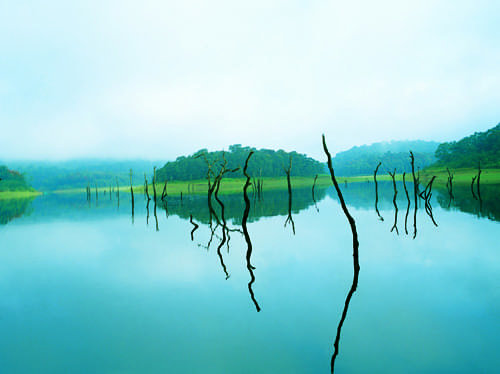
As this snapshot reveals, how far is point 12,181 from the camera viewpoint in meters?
86.5

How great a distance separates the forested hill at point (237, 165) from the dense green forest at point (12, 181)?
3798cm

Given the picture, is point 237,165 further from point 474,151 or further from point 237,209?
point 237,209

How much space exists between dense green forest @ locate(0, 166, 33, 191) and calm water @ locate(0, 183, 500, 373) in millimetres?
87486

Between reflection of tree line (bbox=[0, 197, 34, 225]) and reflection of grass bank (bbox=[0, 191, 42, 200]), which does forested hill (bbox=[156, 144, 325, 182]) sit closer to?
reflection of grass bank (bbox=[0, 191, 42, 200])

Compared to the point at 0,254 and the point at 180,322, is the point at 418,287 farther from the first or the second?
the point at 0,254

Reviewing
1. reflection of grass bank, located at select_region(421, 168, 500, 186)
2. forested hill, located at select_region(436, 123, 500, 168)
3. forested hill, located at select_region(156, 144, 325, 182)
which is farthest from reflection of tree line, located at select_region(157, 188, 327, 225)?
forested hill, located at select_region(436, 123, 500, 168)

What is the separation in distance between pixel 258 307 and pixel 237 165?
9983 centimetres

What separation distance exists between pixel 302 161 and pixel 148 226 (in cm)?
10453

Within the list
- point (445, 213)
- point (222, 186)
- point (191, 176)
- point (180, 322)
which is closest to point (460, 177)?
point (222, 186)

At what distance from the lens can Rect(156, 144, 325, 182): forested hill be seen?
329 feet

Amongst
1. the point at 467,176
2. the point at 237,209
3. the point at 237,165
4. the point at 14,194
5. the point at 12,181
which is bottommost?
the point at 237,209

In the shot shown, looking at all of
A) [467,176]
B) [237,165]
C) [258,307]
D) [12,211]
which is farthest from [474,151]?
[12,211]

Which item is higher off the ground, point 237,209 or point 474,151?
point 474,151

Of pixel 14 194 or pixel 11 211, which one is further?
pixel 14 194
